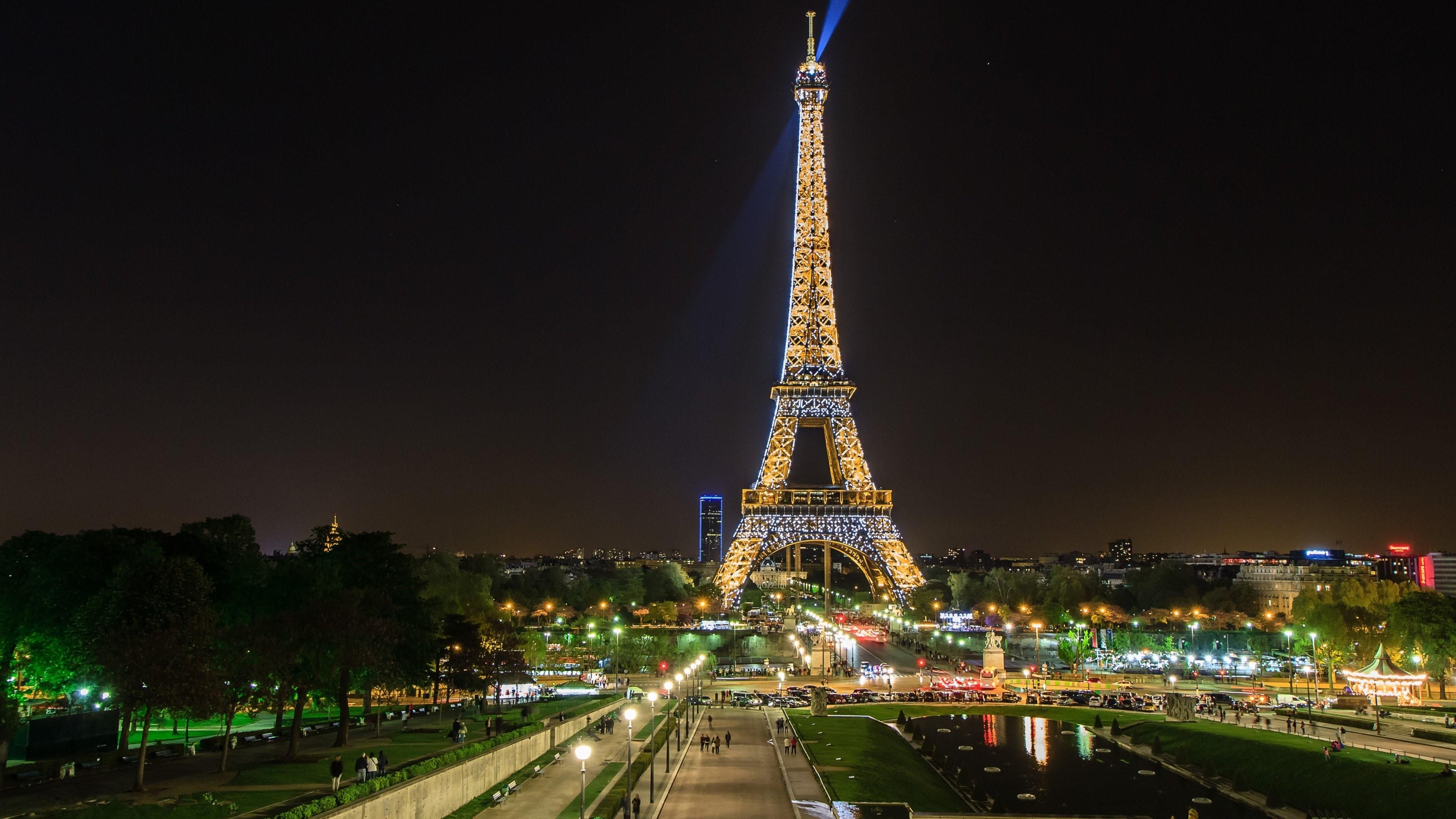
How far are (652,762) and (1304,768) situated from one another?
27186mm

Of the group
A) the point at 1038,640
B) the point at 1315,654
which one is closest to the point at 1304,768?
the point at 1315,654

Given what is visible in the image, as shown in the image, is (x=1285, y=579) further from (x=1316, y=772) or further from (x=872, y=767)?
(x=872, y=767)

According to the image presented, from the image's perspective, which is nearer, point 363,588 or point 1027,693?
point 363,588

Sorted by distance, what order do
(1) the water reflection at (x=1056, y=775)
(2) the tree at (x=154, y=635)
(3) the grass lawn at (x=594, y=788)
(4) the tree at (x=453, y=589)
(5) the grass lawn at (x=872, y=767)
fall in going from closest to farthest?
(2) the tree at (x=154, y=635), (3) the grass lawn at (x=594, y=788), (5) the grass lawn at (x=872, y=767), (1) the water reflection at (x=1056, y=775), (4) the tree at (x=453, y=589)

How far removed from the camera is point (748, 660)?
309 feet

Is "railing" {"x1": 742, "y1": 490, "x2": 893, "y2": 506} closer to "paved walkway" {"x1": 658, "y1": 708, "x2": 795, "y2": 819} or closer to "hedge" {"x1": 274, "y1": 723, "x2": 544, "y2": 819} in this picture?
"paved walkway" {"x1": 658, "y1": 708, "x2": 795, "y2": 819}

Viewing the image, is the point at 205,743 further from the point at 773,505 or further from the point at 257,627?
the point at 773,505

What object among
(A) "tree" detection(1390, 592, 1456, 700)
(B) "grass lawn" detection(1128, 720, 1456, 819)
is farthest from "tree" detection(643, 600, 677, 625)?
(B) "grass lawn" detection(1128, 720, 1456, 819)

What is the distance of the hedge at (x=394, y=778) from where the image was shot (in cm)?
2336

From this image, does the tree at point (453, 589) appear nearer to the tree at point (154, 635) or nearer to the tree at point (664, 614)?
the tree at point (664, 614)

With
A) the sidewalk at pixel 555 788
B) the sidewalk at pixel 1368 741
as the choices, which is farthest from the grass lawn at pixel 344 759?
the sidewalk at pixel 1368 741

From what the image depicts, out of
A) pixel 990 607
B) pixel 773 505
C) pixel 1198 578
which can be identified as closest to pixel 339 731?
pixel 773 505

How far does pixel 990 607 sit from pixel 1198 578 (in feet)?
190

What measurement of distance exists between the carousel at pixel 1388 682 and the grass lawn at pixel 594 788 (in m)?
42.2
